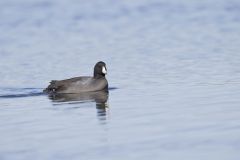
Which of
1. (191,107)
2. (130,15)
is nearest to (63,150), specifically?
(191,107)

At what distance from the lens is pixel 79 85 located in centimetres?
2067

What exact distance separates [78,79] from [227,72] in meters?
3.45

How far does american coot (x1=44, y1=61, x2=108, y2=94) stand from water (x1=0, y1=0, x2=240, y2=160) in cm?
28

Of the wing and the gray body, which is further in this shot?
the gray body

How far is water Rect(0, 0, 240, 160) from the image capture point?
525 inches

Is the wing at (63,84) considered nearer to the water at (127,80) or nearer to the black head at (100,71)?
the water at (127,80)

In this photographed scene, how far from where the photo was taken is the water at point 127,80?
43.8 feet

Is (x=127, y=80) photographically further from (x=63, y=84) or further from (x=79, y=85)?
(x=63, y=84)

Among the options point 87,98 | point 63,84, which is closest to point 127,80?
point 63,84

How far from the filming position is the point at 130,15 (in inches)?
1515

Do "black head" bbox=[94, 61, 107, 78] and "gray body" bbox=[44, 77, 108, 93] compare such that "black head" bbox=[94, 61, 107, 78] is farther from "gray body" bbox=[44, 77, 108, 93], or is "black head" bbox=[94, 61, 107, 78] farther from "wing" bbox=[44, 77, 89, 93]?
"wing" bbox=[44, 77, 89, 93]

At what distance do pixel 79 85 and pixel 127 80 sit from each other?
1192 mm

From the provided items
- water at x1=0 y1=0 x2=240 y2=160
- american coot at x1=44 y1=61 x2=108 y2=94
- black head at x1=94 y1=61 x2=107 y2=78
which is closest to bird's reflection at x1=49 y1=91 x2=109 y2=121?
water at x1=0 y1=0 x2=240 y2=160

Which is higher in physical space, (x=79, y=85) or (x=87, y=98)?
(x=79, y=85)
